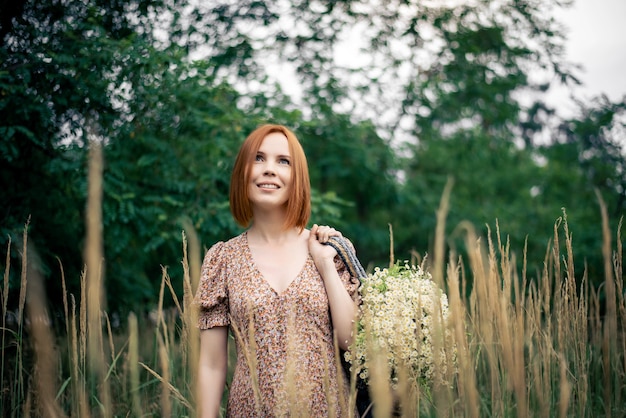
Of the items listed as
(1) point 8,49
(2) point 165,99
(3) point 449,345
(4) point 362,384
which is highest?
(1) point 8,49

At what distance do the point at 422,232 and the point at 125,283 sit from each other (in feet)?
12.1

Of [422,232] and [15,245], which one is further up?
[422,232]

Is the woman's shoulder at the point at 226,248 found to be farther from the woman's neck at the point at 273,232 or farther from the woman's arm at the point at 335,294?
the woman's arm at the point at 335,294

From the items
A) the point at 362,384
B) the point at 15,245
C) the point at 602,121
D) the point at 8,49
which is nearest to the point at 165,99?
the point at 8,49

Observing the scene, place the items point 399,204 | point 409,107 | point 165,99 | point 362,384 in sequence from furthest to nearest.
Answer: point 399,204, point 409,107, point 165,99, point 362,384

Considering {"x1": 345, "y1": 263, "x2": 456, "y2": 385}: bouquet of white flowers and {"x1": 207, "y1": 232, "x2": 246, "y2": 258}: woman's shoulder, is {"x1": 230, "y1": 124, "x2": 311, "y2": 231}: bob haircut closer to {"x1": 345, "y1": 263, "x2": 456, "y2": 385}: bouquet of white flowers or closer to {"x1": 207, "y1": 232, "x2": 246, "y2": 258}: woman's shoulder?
{"x1": 207, "y1": 232, "x2": 246, "y2": 258}: woman's shoulder

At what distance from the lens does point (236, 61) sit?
453 centimetres

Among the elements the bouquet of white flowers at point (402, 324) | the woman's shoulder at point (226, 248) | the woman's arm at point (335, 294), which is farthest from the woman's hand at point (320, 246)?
the woman's shoulder at point (226, 248)

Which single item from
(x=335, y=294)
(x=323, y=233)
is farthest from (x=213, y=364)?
(x=323, y=233)

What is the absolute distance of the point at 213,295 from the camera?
6.16 ft

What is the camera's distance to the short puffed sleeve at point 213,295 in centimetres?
186

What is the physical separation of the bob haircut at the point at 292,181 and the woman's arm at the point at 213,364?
0.47 meters

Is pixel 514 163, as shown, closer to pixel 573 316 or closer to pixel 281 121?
pixel 281 121

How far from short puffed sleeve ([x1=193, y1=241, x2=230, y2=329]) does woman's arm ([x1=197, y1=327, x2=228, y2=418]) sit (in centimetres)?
3
